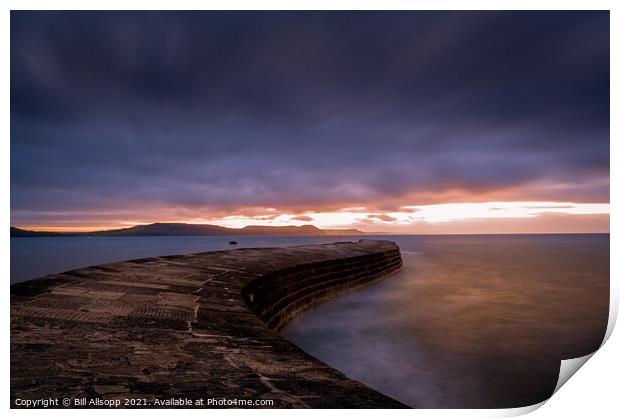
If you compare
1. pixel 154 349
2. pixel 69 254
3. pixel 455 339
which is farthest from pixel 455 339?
pixel 69 254

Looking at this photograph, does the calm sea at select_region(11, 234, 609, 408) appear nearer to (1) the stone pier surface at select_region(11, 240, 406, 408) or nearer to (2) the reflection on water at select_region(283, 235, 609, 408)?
(2) the reflection on water at select_region(283, 235, 609, 408)

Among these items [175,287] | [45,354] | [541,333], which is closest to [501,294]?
[541,333]

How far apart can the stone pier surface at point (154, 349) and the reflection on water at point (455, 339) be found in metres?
2.49

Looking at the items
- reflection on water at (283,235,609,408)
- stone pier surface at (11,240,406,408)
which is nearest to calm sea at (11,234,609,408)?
reflection on water at (283,235,609,408)

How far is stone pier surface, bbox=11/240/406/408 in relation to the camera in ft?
6.77

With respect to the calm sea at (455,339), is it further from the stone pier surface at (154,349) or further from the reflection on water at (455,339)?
the stone pier surface at (154,349)

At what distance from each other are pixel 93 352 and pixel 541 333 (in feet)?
29.0

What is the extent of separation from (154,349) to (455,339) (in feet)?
20.7

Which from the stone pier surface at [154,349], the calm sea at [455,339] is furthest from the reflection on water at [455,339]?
the stone pier surface at [154,349]

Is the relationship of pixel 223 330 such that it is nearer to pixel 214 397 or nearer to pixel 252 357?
pixel 252 357

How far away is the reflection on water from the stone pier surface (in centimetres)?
249

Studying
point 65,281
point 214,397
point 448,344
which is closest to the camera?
point 214,397

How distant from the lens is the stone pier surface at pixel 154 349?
206 centimetres
